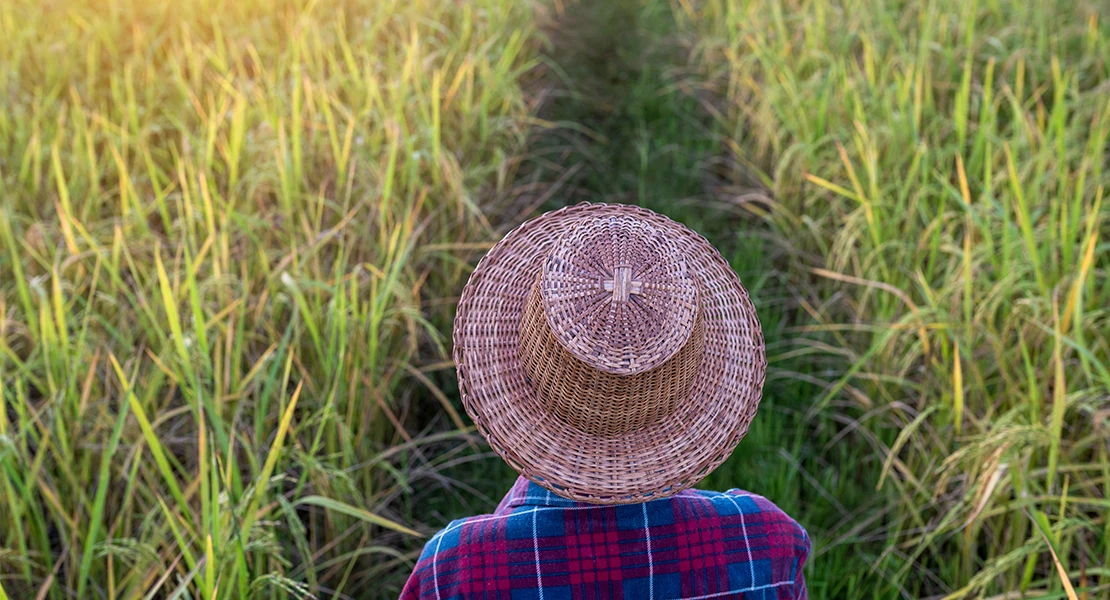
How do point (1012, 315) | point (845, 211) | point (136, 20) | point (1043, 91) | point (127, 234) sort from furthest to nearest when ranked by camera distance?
point (136, 20) → point (1043, 91) → point (845, 211) → point (127, 234) → point (1012, 315)

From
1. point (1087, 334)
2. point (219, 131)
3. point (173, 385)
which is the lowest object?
point (173, 385)

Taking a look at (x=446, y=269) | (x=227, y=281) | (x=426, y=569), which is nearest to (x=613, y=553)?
(x=426, y=569)

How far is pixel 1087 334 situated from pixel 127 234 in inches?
88.8

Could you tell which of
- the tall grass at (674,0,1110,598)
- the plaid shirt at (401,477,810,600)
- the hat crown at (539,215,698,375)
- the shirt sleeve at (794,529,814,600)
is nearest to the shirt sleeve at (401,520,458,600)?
the plaid shirt at (401,477,810,600)

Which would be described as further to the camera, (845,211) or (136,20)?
(136,20)

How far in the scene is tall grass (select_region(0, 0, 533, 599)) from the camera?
5.25ft

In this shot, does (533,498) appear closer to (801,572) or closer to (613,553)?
(613,553)

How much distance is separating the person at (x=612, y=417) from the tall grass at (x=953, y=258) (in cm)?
60

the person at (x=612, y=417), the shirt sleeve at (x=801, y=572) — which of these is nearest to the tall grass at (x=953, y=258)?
the shirt sleeve at (x=801, y=572)

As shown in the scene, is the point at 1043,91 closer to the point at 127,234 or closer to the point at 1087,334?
the point at 1087,334

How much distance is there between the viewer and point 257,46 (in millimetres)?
3139

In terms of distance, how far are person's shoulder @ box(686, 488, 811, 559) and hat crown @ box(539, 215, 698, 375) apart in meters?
0.22

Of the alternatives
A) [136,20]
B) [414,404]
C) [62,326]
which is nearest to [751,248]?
[414,404]

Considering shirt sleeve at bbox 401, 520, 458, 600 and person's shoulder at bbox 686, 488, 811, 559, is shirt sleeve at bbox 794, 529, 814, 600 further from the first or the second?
shirt sleeve at bbox 401, 520, 458, 600
